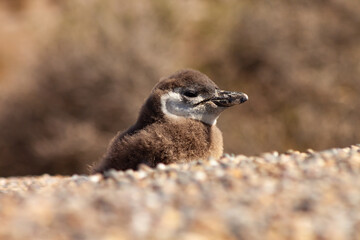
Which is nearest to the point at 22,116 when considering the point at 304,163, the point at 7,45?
the point at 7,45

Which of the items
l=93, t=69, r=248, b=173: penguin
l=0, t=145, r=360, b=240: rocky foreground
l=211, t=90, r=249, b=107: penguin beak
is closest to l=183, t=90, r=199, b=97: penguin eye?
l=93, t=69, r=248, b=173: penguin

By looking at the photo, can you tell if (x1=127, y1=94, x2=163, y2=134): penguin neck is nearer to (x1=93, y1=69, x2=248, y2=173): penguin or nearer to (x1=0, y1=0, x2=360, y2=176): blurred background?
(x1=93, y1=69, x2=248, y2=173): penguin

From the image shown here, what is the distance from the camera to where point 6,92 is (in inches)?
639

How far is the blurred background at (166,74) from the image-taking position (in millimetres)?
14109

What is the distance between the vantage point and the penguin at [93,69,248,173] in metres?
4.43

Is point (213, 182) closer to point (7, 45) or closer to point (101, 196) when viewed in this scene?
point (101, 196)

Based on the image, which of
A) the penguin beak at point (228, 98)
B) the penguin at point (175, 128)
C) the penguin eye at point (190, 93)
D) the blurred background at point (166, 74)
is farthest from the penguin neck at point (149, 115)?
the blurred background at point (166, 74)

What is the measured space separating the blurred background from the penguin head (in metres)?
8.67

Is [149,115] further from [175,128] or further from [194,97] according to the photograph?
[194,97]

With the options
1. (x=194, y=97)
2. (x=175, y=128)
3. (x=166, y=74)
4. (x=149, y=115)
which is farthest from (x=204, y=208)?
(x=166, y=74)

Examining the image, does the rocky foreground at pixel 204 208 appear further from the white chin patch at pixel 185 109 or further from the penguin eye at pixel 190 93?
the penguin eye at pixel 190 93

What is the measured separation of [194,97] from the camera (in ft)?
16.0

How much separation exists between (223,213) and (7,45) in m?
18.0

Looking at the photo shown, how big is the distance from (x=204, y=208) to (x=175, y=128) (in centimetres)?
188
